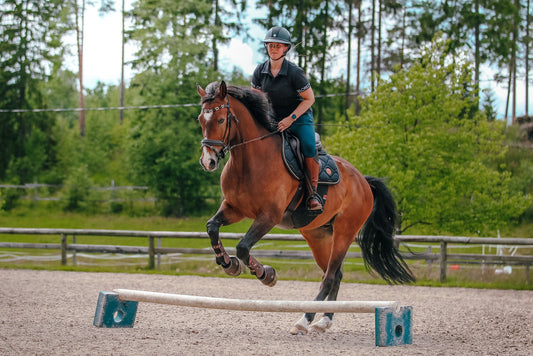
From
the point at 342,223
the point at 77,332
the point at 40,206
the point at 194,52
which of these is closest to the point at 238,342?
the point at 77,332

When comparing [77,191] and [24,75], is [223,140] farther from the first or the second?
[24,75]

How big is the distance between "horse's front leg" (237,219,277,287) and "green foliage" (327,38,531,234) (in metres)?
11.7

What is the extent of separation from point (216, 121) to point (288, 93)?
3.66 ft

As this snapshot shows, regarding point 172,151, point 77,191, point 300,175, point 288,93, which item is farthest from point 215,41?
point 300,175

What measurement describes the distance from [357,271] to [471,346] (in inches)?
472

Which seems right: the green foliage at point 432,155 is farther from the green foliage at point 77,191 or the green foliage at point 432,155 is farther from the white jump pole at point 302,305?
the green foliage at point 77,191

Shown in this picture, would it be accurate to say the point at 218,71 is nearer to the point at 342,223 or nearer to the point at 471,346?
the point at 342,223

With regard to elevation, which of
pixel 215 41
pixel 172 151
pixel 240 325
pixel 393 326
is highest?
pixel 215 41

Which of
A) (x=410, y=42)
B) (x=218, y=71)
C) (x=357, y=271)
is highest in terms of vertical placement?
(x=410, y=42)

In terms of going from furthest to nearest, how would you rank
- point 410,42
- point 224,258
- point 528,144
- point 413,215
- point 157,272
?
point 528,144, point 410,42, point 413,215, point 157,272, point 224,258

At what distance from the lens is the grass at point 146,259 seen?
46.5ft

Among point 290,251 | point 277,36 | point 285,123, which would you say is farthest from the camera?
point 290,251

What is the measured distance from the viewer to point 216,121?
5352mm

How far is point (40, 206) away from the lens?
29.7 meters
